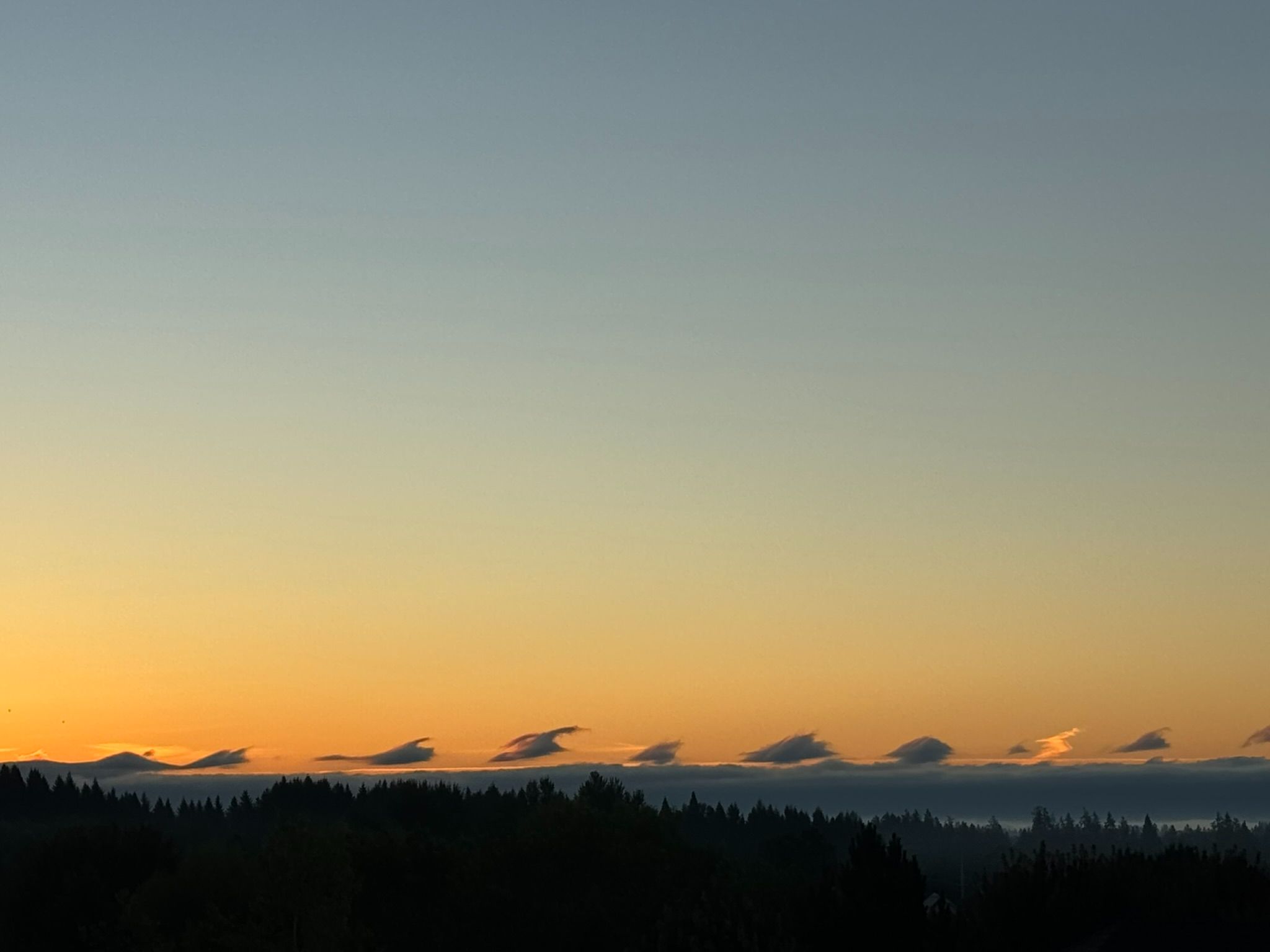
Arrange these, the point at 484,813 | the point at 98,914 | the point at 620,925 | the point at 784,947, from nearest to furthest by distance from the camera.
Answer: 1. the point at 784,947
2. the point at 620,925
3. the point at 98,914
4. the point at 484,813

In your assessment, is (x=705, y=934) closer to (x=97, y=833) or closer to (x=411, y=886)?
(x=411, y=886)

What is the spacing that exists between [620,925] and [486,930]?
9.75 metres

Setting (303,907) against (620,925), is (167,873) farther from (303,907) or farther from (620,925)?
(620,925)

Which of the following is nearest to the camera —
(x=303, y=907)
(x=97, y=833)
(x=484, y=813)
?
(x=303, y=907)

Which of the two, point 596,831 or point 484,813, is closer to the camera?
point 596,831

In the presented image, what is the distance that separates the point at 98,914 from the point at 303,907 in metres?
26.7

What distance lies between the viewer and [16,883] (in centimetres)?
11725

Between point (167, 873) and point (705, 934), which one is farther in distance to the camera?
point (167, 873)

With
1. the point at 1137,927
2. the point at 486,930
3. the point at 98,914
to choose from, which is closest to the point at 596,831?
the point at 486,930

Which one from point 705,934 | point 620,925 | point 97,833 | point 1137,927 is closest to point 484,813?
point 97,833

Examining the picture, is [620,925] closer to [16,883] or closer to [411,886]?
[411,886]

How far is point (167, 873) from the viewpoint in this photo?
362 feet

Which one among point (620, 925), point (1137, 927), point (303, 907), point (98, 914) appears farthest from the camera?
point (98, 914)

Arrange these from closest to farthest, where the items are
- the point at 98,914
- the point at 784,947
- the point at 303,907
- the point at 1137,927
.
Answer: the point at 1137,927, the point at 784,947, the point at 303,907, the point at 98,914
